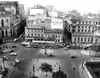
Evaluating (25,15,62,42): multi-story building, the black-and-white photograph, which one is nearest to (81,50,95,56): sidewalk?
the black-and-white photograph

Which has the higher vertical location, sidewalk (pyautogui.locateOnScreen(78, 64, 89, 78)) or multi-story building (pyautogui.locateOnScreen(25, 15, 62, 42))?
multi-story building (pyautogui.locateOnScreen(25, 15, 62, 42))

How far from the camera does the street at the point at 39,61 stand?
135 feet

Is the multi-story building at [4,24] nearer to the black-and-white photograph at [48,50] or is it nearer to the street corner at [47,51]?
the black-and-white photograph at [48,50]

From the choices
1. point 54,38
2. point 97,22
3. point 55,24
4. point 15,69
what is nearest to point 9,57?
point 15,69

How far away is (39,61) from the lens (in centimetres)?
4991

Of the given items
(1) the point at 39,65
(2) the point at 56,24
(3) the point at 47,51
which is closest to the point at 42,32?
(2) the point at 56,24

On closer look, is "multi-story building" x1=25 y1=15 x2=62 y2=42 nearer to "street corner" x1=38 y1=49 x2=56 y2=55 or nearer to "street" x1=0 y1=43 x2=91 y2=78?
"street" x1=0 y1=43 x2=91 y2=78

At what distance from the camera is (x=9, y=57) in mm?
52812

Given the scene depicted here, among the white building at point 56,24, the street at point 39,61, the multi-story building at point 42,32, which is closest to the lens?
the street at point 39,61

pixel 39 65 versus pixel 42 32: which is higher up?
pixel 42 32

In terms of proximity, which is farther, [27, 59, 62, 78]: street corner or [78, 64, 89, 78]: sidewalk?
[27, 59, 62, 78]: street corner

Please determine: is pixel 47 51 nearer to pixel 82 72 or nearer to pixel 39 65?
pixel 39 65

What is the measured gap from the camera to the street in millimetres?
41281

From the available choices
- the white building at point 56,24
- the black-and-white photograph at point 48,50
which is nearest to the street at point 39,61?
the black-and-white photograph at point 48,50
